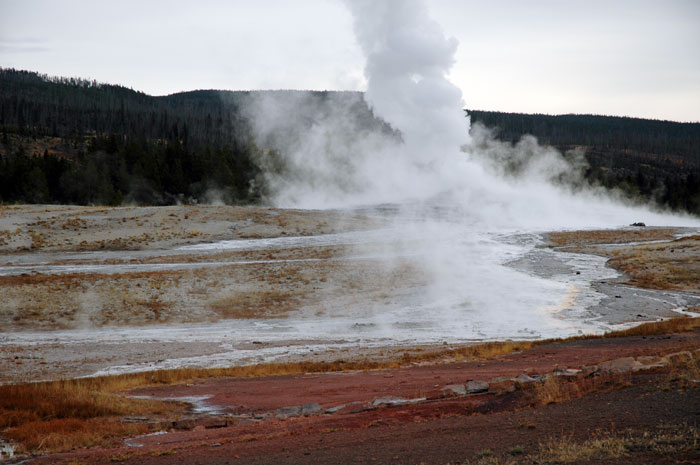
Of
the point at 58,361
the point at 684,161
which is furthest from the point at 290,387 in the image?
the point at 684,161

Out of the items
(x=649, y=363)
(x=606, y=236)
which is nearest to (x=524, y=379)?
(x=649, y=363)

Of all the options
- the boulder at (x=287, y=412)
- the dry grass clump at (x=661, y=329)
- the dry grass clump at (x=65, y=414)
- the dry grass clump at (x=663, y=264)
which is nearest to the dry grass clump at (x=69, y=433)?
the dry grass clump at (x=65, y=414)

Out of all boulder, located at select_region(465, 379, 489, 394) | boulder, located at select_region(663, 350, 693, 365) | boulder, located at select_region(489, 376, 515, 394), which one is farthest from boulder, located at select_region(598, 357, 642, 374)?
boulder, located at select_region(465, 379, 489, 394)

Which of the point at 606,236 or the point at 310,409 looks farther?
the point at 606,236

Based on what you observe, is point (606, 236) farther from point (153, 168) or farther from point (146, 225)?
point (153, 168)

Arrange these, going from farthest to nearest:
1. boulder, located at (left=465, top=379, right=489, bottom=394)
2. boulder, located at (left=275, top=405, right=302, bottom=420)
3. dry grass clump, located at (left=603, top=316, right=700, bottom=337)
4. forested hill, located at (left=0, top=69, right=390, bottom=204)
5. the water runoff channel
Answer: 1. forested hill, located at (left=0, top=69, right=390, bottom=204)
2. the water runoff channel
3. dry grass clump, located at (left=603, top=316, right=700, bottom=337)
4. boulder, located at (left=465, top=379, right=489, bottom=394)
5. boulder, located at (left=275, top=405, right=302, bottom=420)

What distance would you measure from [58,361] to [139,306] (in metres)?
9.02

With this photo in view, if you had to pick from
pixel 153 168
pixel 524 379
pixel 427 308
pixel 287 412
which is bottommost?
pixel 427 308

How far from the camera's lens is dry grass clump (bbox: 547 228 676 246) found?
53.8 metres

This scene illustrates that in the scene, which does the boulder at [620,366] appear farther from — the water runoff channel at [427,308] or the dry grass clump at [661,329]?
the water runoff channel at [427,308]

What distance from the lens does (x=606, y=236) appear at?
189ft

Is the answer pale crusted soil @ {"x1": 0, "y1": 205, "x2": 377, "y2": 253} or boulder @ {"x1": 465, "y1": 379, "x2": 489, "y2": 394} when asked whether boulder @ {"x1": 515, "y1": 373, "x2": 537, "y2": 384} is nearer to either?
boulder @ {"x1": 465, "y1": 379, "x2": 489, "y2": 394}

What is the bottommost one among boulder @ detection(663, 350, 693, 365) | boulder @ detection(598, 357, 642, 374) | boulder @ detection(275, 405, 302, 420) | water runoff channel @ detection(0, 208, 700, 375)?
water runoff channel @ detection(0, 208, 700, 375)

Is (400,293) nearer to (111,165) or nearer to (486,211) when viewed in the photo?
(486,211)
